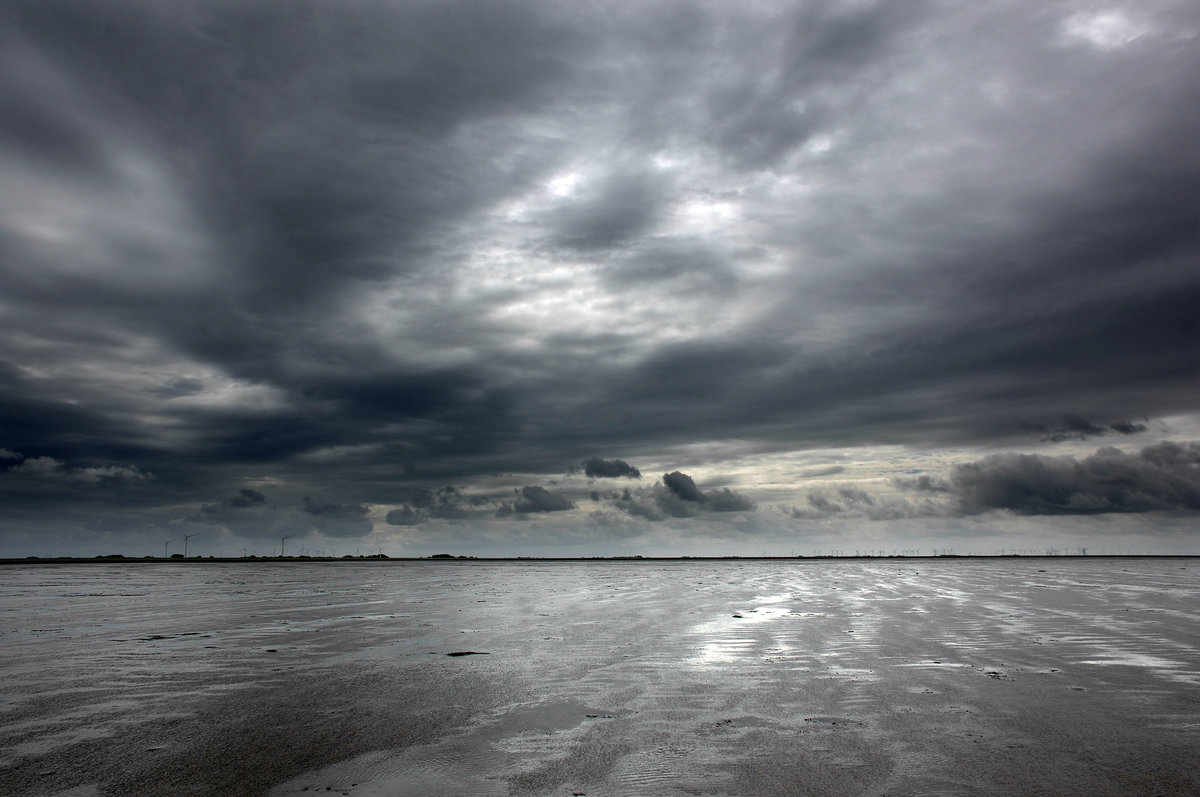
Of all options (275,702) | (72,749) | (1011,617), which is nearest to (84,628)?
(275,702)

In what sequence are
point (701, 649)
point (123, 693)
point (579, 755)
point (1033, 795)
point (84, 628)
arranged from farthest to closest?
1. point (84, 628)
2. point (701, 649)
3. point (123, 693)
4. point (579, 755)
5. point (1033, 795)

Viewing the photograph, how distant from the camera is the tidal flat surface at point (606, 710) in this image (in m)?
7.62

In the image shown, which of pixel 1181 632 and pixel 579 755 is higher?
pixel 579 755

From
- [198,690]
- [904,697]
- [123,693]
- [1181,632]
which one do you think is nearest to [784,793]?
[904,697]

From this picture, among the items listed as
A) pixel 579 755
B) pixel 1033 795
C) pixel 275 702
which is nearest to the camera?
pixel 1033 795

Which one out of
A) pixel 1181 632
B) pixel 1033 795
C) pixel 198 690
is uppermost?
pixel 198 690

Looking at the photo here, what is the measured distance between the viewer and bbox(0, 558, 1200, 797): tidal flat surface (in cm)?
762

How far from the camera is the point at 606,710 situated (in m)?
10.9

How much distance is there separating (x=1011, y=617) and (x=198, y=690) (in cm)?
2650

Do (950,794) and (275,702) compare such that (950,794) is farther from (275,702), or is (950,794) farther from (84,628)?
(84,628)

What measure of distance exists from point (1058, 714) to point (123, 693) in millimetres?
15713

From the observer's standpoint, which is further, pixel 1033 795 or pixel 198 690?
pixel 198 690

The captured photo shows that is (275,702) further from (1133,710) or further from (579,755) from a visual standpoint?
(1133,710)

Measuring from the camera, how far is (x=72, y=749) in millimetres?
8844
